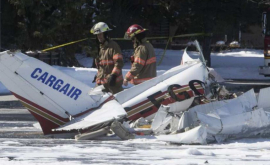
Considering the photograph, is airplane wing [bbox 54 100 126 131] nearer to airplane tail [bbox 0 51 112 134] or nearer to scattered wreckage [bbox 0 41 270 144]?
scattered wreckage [bbox 0 41 270 144]

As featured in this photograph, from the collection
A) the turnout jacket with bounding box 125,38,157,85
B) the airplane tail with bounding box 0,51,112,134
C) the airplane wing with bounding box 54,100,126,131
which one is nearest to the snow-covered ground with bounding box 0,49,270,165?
the airplane wing with bounding box 54,100,126,131

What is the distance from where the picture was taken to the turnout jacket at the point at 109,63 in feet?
36.1

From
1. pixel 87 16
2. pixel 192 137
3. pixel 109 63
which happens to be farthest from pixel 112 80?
pixel 87 16

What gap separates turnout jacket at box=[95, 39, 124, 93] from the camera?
1102 centimetres

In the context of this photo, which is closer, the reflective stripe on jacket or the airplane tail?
the airplane tail

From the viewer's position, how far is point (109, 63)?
444 inches

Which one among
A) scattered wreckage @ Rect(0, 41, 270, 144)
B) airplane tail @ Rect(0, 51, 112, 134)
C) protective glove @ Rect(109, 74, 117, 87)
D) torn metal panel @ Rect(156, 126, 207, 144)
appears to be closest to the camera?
torn metal panel @ Rect(156, 126, 207, 144)

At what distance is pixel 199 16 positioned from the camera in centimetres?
2858

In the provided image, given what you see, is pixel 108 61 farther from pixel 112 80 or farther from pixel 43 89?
pixel 43 89

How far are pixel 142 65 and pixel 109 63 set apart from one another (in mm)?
561

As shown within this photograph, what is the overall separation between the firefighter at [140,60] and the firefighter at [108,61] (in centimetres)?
20

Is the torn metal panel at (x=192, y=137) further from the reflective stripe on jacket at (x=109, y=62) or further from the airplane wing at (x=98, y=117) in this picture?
the reflective stripe on jacket at (x=109, y=62)

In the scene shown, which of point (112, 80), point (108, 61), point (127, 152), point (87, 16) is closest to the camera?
point (127, 152)

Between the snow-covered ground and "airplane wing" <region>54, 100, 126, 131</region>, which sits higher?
"airplane wing" <region>54, 100, 126, 131</region>
